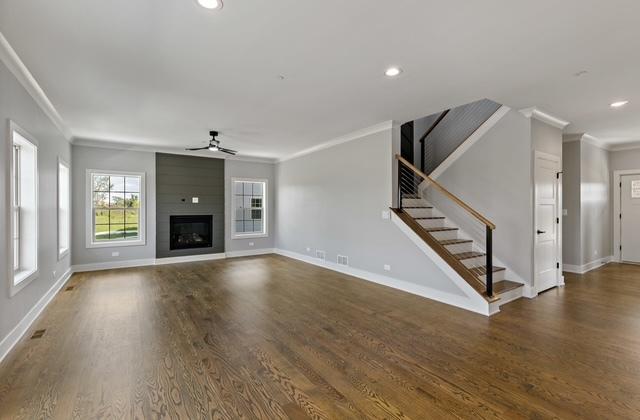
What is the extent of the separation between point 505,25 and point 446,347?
287 cm

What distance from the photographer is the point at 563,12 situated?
2.19 m

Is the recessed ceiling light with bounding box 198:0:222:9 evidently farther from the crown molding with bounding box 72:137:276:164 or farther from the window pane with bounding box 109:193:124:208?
the window pane with bounding box 109:193:124:208

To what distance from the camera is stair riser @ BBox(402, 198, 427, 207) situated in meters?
5.59

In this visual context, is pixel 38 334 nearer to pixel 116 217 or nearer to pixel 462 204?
pixel 116 217

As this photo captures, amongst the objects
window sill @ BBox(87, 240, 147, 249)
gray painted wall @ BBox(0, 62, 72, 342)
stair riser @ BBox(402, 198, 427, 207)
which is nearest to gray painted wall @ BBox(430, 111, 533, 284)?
stair riser @ BBox(402, 198, 427, 207)

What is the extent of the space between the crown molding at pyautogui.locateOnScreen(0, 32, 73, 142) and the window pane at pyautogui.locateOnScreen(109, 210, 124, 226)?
2.38m

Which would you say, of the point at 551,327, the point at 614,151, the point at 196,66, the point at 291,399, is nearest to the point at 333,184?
the point at 196,66

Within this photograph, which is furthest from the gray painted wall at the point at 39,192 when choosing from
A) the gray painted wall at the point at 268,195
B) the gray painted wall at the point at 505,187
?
the gray painted wall at the point at 505,187

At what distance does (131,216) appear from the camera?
6.99m

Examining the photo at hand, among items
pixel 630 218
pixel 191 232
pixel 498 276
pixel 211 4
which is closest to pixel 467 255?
pixel 498 276

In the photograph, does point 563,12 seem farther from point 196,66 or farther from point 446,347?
point 196,66

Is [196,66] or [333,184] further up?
[196,66]

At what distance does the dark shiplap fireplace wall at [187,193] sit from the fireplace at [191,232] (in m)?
0.10

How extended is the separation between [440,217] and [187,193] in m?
6.04
